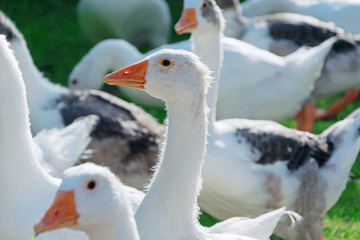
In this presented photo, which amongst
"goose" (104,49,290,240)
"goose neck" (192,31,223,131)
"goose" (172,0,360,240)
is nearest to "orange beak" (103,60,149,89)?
"goose" (104,49,290,240)

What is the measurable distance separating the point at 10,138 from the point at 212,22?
6.04ft

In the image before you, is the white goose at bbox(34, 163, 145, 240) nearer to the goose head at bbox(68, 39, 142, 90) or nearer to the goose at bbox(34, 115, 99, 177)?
the goose at bbox(34, 115, 99, 177)

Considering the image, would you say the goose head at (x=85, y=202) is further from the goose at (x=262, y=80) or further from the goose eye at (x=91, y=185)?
the goose at (x=262, y=80)

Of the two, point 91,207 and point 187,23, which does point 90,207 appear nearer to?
point 91,207

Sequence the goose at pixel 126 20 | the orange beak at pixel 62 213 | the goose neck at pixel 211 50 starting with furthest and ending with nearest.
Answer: the goose at pixel 126 20 < the goose neck at pixel 211 50 < the orange beak at pixel 62 213

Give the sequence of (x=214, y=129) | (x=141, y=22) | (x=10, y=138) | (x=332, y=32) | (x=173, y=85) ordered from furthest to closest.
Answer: (x=141, y=22)
(x=332, y=32)
(x=214, y=129)
(x=10, y=138)
(x=173, y=85)

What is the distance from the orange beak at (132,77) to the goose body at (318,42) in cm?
346

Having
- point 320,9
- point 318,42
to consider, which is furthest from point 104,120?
point 320,9

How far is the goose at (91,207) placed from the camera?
2516 mm

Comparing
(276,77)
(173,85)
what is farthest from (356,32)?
(173,85)

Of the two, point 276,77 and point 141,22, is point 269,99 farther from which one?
point 141,22

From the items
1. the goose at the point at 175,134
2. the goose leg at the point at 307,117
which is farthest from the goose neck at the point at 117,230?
the goose leg at the point at 307,117

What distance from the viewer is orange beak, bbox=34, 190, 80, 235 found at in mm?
2502

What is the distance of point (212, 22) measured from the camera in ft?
15.6
